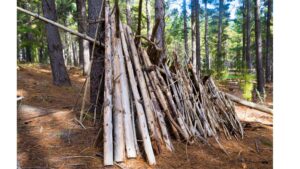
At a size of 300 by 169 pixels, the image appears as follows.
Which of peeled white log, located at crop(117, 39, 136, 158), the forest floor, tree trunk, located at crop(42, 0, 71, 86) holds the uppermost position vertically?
tree trunk, located at crop(42, 0, 71, 86)

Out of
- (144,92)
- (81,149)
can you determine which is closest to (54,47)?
(144,92)

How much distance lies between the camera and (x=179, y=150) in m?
3.45

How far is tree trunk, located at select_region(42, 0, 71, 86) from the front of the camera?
7.03 metres

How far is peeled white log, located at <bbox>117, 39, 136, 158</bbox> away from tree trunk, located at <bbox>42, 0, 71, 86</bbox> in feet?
13.1

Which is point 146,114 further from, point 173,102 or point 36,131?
point 36,131

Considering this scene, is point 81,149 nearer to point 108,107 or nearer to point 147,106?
point 108,107

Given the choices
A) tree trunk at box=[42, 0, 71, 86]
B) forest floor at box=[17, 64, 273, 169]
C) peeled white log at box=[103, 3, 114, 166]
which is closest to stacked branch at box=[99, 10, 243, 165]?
peeled white log at box=[103, 3, 114, 166]

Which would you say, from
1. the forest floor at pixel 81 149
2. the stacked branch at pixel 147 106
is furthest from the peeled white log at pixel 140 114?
the forest floor at pixel 81 149

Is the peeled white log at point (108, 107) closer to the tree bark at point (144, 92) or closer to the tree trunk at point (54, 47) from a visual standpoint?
the tree bark at point (144, 92)

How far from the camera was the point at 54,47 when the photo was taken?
7184mm

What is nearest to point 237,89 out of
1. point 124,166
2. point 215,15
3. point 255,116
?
point 255,116

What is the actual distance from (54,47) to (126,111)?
4.65m

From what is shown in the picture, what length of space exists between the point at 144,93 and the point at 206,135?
1162 mm

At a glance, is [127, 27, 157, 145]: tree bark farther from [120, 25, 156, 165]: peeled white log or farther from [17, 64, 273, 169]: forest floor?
[17, 64, 273, 169]: forest floor
